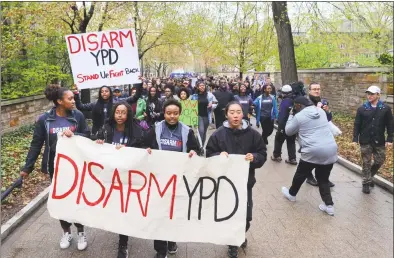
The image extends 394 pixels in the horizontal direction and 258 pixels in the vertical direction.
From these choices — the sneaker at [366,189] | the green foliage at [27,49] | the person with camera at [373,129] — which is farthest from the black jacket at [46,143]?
the green foliage at [27,49]

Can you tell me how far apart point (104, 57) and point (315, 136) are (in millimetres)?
3661

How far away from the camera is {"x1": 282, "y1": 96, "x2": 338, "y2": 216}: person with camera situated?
475cm

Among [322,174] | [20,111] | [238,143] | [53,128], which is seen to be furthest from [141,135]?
[20,111]

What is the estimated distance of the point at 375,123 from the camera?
5676 mm

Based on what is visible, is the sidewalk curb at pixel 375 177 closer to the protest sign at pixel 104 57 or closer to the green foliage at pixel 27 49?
the protest sign at pixel 104 57

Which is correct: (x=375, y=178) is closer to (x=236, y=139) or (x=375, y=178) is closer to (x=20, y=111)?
(x=236, y=139)

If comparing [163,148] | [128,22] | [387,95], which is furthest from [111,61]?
[128,22]

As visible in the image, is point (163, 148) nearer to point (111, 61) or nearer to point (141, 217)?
point (141, 217)

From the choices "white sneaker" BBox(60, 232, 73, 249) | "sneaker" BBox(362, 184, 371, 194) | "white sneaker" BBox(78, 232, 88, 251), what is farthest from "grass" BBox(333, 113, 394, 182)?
"white sneaker" BBox(60, 232, 73, 249)

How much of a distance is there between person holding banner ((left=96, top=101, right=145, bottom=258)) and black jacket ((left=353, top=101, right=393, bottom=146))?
150 inches

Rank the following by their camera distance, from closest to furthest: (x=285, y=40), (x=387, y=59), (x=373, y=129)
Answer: (x=373, y=129) < (x=387, y=59) < (x=285, y=40)

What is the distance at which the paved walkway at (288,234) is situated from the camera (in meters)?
Result: 3.90

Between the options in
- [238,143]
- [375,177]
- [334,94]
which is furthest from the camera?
[334,94]

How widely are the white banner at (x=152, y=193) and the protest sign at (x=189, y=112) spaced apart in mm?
4969
